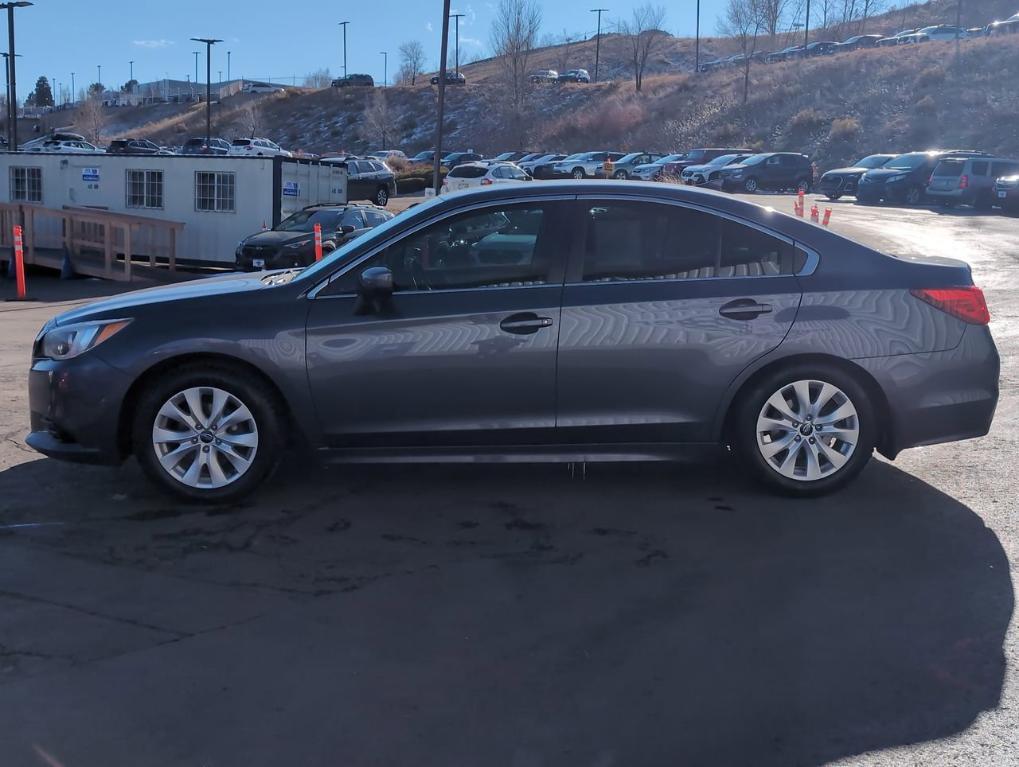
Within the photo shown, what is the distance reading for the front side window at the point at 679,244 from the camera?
5.91m

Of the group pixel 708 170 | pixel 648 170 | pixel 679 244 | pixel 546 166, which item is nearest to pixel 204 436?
pixel 679 244

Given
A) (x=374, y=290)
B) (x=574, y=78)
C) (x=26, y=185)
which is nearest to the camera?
(x=374, y=290)

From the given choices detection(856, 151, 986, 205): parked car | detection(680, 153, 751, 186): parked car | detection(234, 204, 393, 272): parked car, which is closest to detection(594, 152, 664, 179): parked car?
detection(680, 153, 751, 186): parked car

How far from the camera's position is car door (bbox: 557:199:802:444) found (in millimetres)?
5773

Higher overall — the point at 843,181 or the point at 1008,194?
the point at 843,181

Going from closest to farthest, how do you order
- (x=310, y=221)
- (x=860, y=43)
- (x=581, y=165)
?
(x=310, y=221), (x=581, y=165), (x=860, y=43)

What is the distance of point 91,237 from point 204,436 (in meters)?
17.5

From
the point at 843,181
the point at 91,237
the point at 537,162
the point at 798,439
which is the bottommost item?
the point at 91,237

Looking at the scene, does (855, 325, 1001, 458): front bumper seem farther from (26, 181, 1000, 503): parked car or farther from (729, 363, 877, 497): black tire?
(729, 363, 877, 497): black tire

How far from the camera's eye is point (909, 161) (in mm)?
36719

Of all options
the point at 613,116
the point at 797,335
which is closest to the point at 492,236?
the point at 797,335

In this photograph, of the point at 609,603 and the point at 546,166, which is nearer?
the point at 609,603

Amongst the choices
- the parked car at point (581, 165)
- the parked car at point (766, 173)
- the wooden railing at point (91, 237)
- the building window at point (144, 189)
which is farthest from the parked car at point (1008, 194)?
the building window at point (144, 189)

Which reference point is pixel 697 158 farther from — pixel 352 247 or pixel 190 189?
pixel 352 247
